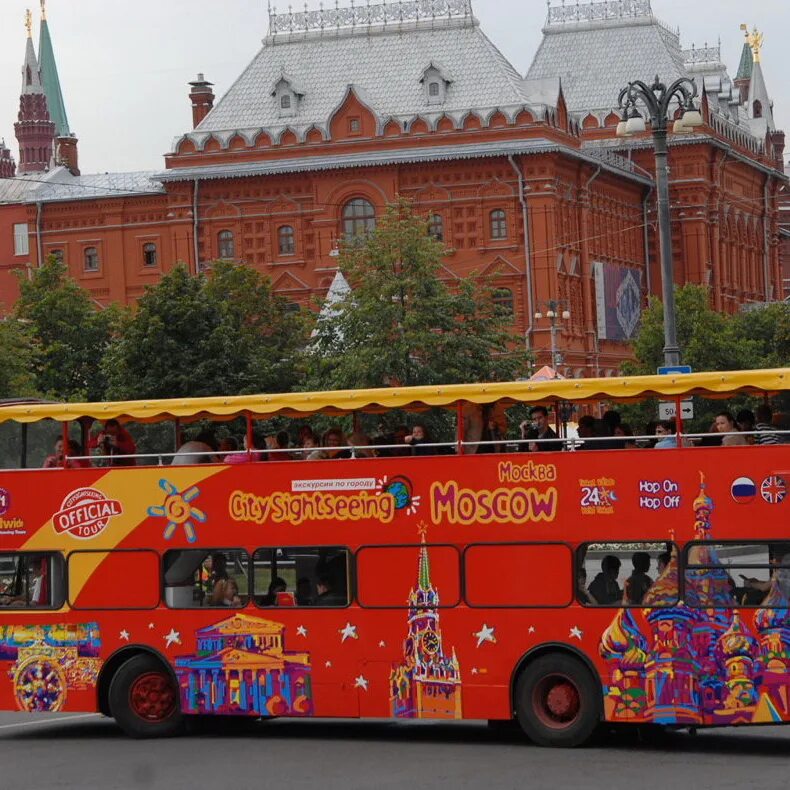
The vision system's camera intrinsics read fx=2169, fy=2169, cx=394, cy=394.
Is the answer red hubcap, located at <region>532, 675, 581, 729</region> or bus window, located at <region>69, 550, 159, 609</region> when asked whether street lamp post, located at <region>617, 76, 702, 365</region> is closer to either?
bus window, located at <region>69, 550, 159, 609</region>

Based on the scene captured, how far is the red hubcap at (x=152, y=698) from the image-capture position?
21.0 meters

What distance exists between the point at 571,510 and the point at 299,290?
209 ft

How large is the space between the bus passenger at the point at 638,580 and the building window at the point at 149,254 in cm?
6806

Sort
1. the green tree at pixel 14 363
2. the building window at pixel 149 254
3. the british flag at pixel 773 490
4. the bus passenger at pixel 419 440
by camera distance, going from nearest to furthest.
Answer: the british flag at pixel 773 490
the bus passenger at pixel 419 440
the green tree at pixel 14 363
the building window at pixel 149 254

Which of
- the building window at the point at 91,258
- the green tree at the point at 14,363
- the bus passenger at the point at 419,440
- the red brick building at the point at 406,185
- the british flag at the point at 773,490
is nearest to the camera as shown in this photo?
the british flag at the point at 773,490

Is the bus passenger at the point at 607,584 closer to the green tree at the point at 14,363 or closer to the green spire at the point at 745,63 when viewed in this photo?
the green tree at the point at 14,363

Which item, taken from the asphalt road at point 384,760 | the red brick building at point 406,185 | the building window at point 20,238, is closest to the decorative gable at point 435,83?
the red brick building at point 406,185

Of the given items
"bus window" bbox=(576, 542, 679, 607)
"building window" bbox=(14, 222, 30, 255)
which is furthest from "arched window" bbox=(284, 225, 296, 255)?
"bus window" bbox=(576, 542, 679, 607)

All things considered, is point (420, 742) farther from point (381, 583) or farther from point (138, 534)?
point (138, 534)

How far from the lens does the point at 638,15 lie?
96250 millimetres

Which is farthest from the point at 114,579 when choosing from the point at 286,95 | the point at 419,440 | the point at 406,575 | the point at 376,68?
the point at 376,68

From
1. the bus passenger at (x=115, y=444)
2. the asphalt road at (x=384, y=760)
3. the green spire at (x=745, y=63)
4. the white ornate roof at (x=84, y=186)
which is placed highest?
the green spire at (x=745, y=63)

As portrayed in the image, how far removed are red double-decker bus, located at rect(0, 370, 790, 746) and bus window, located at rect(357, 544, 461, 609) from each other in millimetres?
18

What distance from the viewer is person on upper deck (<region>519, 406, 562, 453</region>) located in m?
19.3
